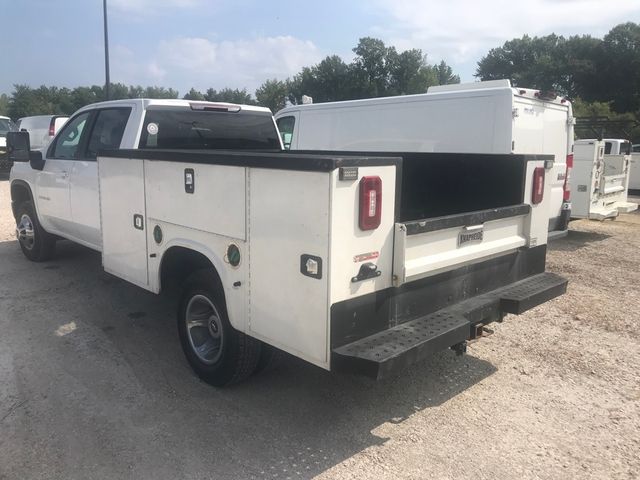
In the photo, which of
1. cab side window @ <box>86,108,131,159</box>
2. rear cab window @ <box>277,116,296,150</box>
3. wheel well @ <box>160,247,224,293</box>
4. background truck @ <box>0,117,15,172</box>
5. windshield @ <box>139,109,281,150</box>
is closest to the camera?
wheel well @ <box>160,247,224,293</box>

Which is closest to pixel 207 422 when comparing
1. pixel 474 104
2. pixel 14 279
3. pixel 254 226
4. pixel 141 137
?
pixel 254 226

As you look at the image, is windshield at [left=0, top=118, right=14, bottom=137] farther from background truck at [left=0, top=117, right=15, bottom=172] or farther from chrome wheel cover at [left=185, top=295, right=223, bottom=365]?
chrome wheel cover at [left=185, top=295, right=223, bottom=365]

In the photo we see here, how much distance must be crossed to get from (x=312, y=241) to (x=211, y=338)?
1650 millimetres

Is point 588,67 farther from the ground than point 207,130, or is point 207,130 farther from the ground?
point 588,67

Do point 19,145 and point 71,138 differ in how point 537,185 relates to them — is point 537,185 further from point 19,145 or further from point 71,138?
point 19,145

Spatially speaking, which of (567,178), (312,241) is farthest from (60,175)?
(567,178)

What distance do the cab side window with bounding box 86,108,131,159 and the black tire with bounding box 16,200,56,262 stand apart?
1.89 metres

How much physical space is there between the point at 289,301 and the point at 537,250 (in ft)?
7.96

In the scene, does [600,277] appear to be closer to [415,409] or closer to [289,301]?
[415,409]

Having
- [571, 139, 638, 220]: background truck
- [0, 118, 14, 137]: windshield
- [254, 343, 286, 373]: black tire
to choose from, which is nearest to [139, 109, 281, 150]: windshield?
[254, 343, 286, 373]: black tire

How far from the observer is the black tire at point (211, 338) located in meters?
3.66

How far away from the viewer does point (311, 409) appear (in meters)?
3.68

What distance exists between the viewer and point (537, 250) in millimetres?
4438

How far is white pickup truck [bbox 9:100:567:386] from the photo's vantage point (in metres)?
2.87
